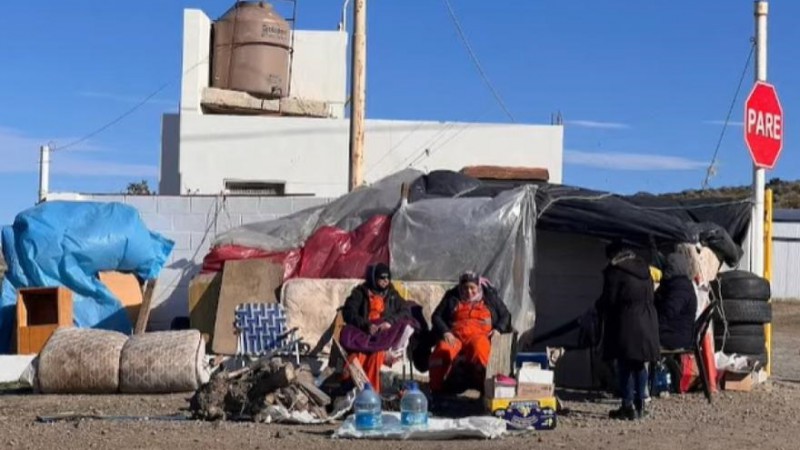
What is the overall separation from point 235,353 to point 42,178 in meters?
9.47

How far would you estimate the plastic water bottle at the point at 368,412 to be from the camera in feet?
34.4

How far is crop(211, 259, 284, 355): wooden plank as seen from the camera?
14539 mm

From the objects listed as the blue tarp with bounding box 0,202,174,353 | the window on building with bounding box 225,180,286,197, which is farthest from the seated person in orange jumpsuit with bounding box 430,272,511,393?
the window on building with bounding box 225,180,286,197

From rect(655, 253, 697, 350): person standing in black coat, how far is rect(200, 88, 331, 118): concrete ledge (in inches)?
471

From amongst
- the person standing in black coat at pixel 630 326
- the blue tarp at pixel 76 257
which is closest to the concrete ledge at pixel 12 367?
the blue tarp at pixel 76 257

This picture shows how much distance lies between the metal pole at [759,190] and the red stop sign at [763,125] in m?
0.23

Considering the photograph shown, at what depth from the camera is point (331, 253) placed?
15.0 m

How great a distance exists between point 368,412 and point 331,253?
4.64m

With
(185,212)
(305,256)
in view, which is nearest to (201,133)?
(185,212)

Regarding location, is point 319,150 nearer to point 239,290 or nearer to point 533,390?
point 239,290

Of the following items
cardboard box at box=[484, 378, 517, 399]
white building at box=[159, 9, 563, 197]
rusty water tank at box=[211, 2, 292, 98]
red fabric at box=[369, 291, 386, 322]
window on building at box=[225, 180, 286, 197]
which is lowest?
cardboard box at box=[484, 378, 517, 399]

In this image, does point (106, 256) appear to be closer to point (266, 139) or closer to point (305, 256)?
point (305, 256)

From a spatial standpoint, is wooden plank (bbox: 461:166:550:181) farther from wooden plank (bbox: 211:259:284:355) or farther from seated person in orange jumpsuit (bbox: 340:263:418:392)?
seated person in orange jumpsuit (bbox: 340:263:418:392)

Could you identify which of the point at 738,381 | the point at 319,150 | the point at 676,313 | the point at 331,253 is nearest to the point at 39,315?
the point at 331,253
